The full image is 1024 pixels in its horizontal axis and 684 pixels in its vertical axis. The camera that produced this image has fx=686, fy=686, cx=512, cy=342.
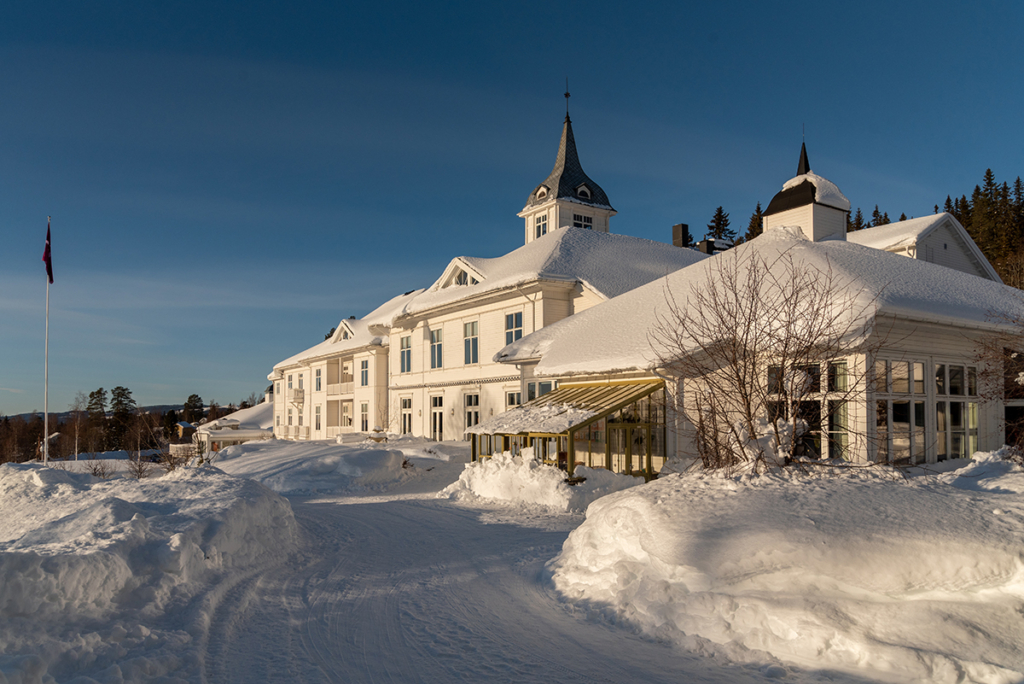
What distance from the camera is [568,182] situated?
42.2m

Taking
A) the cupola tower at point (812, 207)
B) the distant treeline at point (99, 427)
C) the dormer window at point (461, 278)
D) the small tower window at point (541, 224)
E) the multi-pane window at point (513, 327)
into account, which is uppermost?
the small tower window at point (541, 224)

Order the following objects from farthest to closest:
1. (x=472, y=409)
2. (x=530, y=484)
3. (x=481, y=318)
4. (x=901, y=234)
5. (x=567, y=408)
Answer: (x=901, y=234)
(x=472, y=409)
(x=481, y=318)
(x=567, y=408)
(x=530, y=484)

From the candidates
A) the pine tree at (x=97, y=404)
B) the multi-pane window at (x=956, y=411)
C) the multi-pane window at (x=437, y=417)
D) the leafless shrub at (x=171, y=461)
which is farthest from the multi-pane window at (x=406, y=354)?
the pine tree at (x=97, y=404)

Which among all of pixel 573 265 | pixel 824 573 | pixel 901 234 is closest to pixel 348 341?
pixel 573 265

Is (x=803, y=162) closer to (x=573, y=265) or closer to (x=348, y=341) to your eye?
(x=573, y=265)

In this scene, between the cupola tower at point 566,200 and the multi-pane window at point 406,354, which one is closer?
the multi-pane window at point 406,354

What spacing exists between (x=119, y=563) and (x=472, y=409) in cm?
2428

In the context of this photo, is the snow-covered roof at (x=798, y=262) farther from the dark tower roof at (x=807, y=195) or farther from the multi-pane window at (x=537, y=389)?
the dark tower roof at (x=807, y=195)

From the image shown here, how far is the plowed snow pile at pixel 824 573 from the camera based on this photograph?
585 cm

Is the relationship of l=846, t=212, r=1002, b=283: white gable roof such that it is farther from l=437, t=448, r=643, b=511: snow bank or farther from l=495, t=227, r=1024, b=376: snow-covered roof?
l=437, t=448, r=643, b=511: snow bank

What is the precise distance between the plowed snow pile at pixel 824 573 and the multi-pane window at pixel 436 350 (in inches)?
1021

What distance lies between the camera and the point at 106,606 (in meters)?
6.74

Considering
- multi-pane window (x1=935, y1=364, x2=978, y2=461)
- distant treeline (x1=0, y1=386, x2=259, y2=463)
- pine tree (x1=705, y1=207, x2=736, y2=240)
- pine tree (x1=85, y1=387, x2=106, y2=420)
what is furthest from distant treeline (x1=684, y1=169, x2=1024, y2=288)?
pine tree (x1=85, y1=387, x2=106, y2=420)

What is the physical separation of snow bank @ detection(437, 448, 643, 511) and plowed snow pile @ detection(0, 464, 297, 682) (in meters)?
6.13
